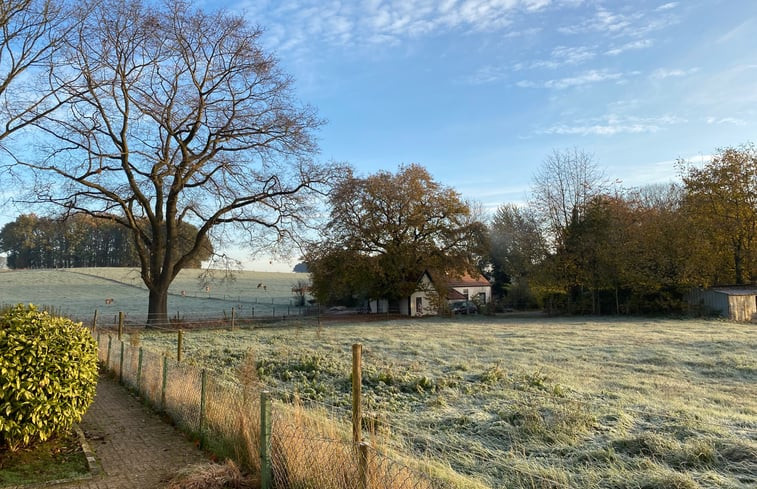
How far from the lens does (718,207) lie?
3684 centimetres

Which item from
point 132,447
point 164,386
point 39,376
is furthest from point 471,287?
point 39,376

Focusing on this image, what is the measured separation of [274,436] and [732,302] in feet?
121

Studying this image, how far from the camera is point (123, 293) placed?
60.0m

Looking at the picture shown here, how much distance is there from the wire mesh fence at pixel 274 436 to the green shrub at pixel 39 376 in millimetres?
1481

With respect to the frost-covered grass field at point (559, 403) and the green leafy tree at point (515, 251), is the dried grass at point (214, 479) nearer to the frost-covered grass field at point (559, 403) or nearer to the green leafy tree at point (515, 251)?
the frost-covered grass field at point (559, 403)

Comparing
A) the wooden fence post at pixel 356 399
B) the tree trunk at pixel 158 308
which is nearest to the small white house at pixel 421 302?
the tree trunk at pixel 158 308

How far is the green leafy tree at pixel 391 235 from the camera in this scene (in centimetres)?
3972

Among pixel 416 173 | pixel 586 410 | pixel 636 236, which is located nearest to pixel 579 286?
pixel 636 236

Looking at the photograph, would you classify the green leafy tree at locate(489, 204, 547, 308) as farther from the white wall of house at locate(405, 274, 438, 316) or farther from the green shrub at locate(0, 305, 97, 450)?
the green shrub at locate(0, 305, 97, 450)

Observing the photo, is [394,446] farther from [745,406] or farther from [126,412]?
[745,406]

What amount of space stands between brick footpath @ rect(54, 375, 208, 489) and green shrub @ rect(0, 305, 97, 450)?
0.75m

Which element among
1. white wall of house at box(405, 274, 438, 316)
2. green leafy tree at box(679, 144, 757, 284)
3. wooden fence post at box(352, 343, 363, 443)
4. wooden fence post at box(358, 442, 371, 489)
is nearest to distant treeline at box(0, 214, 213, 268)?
white wall of house at box(405, 274, 438, 316)

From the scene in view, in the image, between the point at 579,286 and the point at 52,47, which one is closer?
the point at 52,47

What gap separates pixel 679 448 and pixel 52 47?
2146cm
